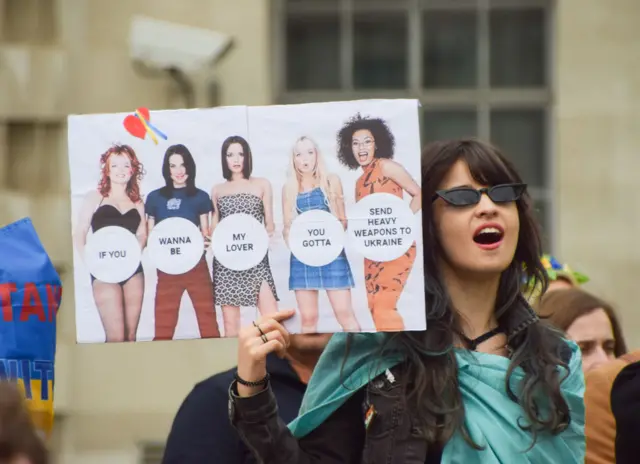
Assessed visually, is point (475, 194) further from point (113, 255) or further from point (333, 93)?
point (333, 93)

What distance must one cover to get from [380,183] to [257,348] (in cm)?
50

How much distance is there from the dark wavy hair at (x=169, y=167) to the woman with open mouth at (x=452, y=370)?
1.29ft

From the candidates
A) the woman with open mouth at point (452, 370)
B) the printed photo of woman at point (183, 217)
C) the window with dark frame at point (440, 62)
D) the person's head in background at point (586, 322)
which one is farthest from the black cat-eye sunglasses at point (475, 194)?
the window with dark frame at point (440, 62)

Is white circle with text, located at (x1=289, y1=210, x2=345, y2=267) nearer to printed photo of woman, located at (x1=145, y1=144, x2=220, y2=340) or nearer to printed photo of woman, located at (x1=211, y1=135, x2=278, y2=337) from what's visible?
printed photo of woman, located at (x1=211, y1=135, x2=278, y2=337)

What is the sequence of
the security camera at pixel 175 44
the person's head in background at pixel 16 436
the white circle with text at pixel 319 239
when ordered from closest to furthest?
the person's head in background at pixel 16 436 → the white circle with text at pixel 319 239 → the security camera at pixel 175 44

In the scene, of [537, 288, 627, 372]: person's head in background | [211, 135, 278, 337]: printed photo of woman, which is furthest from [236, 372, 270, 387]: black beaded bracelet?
[537, 288, 627, 372]: person's head in background

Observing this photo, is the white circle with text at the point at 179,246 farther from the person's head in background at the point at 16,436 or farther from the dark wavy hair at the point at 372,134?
the person's head in background at the point at 16,436

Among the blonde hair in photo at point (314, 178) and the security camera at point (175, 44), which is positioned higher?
the security camera at point (175, 44)

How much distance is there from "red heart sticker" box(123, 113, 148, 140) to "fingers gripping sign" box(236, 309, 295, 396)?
21.8 inches

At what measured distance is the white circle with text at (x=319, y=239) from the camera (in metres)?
3.59

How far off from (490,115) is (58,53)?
2.65 m

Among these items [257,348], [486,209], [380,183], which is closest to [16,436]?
[257,348]

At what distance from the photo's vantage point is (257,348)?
137 inches

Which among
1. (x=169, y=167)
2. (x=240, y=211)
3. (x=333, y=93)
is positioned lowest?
(x=240, y=211)
